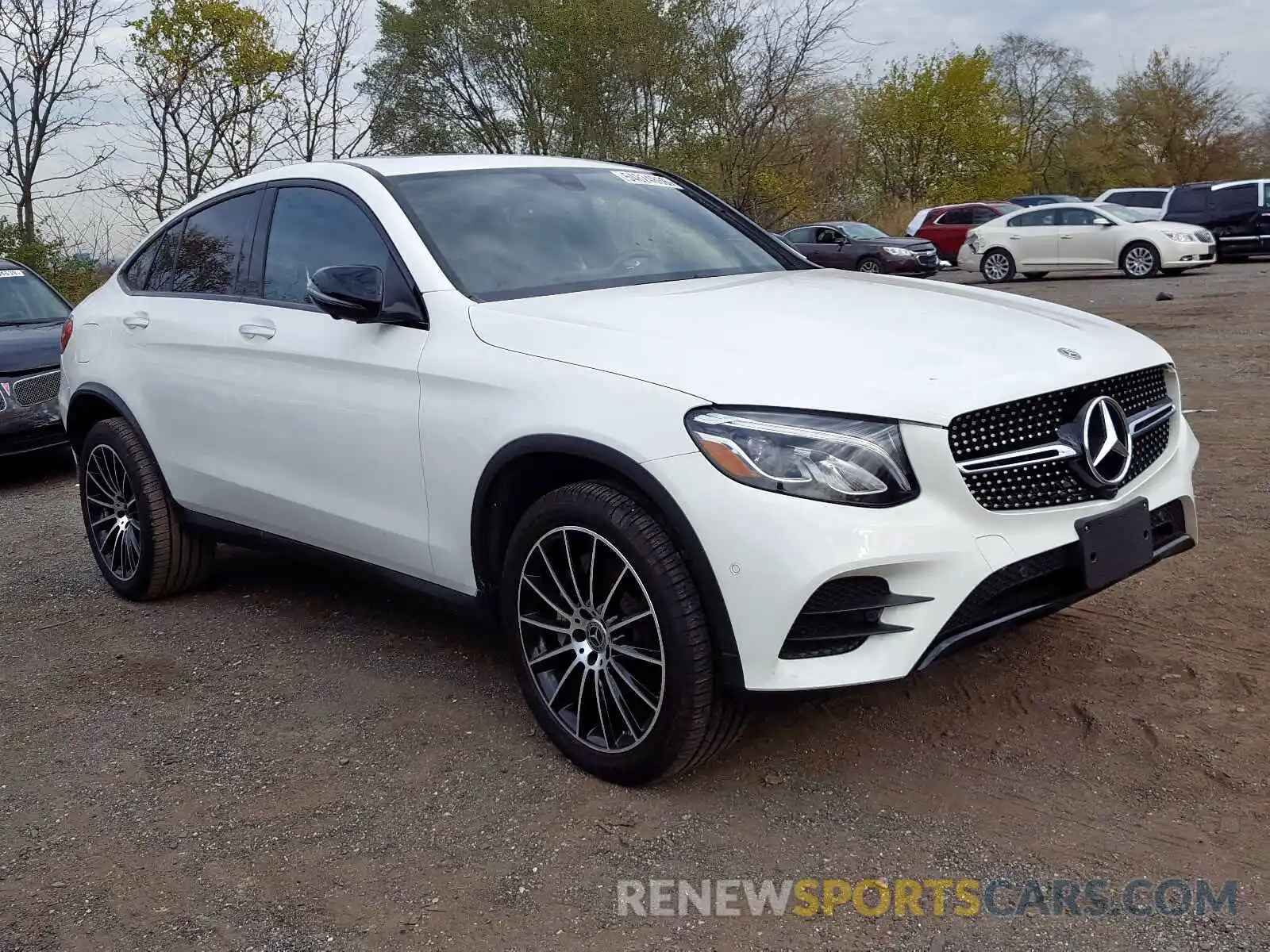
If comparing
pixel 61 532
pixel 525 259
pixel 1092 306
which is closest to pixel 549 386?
pixel 525 259

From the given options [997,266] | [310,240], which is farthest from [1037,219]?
[310,240]

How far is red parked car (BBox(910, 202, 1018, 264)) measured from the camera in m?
27.0

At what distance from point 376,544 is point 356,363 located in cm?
57

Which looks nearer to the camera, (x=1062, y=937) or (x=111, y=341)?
(x=1062, y=937)

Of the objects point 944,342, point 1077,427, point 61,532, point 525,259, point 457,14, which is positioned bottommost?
point 61,532

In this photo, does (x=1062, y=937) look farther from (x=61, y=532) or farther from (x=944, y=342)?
(x=61, y=532)

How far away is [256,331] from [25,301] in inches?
241

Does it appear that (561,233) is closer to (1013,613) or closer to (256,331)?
(256,331)

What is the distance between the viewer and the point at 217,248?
473 cm

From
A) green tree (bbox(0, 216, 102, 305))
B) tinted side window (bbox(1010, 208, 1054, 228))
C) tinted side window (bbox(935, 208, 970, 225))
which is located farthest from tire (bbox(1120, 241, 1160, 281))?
green tree (bbox(0, 216, 102, 305))

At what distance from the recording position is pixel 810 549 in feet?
8.79

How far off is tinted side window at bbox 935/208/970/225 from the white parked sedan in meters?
4.16

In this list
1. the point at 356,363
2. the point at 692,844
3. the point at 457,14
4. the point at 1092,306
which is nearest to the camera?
the point at 692,844

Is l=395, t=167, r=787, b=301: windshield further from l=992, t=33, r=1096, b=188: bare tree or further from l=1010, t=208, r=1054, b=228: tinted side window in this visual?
l=992, t=33, r=1096, b=188: bare tree
